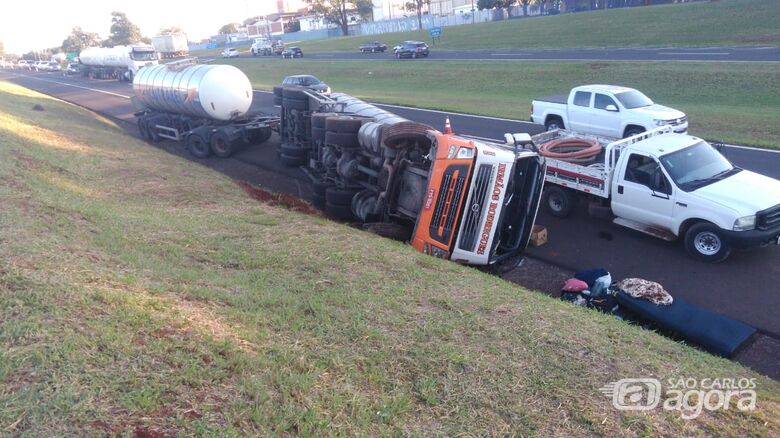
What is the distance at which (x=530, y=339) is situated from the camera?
588 centimetres

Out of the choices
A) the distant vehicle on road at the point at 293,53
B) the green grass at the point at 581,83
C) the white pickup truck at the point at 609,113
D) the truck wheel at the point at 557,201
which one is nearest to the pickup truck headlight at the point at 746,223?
the truck wheel at the point at 557,201

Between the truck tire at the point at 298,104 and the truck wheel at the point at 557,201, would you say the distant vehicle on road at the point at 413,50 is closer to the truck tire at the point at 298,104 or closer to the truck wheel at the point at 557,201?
the truck tire at the point at 298,104

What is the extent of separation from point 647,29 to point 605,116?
32.4 m

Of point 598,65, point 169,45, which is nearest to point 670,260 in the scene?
point 598,65

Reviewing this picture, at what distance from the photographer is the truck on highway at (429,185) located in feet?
31.3

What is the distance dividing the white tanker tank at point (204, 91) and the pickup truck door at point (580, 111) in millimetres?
11435

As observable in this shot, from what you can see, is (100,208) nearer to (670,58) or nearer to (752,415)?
(752,415)

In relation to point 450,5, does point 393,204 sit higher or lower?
lower

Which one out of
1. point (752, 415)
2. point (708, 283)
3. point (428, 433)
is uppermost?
point (428, 433)

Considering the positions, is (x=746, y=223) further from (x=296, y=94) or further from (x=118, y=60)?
(x=118, y=60)

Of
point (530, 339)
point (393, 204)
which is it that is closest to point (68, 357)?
point (530, 339)

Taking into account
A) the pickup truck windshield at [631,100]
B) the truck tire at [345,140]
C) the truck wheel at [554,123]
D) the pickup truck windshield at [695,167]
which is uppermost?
the truck tire at [345,140]

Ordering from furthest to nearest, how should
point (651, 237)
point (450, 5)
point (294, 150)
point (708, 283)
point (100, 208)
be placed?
point (450, 5)
point (294, 150)
point (651, 237)
point (100, 208)
point (708, 283)

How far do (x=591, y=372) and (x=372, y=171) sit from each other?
25.5 feet
